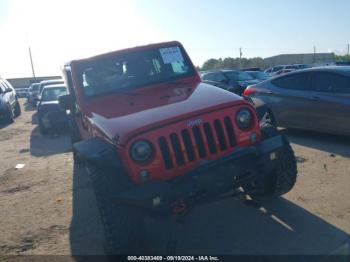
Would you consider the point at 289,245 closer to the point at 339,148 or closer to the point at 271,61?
the point at 339,148

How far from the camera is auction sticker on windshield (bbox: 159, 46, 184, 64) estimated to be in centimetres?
539

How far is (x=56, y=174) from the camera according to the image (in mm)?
7430

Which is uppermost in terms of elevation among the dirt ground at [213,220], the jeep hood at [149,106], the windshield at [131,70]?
the windshield at [131,70]

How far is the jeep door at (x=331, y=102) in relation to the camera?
7.25m

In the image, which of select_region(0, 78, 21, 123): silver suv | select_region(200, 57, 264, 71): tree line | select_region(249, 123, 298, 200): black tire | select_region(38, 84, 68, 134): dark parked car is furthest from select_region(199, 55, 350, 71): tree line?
select_region(249, 123, 298, 200): black tire

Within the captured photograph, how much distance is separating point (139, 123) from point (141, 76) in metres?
1.56

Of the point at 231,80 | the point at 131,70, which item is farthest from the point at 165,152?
the point at 231,80

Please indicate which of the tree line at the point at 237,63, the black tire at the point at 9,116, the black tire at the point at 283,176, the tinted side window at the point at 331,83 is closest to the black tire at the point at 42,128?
the black tire at the point at 9,116

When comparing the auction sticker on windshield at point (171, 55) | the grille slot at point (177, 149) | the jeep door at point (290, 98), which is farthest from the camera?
the jeep door at point (290, 98)

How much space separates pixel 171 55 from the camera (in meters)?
5.45

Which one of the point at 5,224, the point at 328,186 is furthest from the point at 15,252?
the point at 328,186

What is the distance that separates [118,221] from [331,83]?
5523 millimetres

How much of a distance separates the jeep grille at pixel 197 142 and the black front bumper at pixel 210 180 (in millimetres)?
140

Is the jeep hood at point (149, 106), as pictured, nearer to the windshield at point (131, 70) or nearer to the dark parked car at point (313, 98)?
the windshield at point (131, 70)
